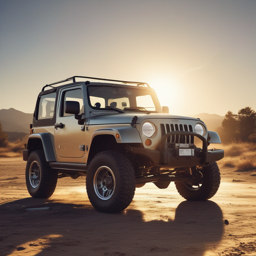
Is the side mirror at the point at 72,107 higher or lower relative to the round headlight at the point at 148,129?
higher

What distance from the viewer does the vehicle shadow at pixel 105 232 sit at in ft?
12.5

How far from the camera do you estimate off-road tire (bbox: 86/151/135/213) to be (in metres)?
5.89

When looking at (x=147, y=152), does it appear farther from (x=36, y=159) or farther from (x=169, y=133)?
(x=36, y=159)

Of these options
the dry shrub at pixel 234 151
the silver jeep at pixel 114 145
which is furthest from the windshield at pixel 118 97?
the dry shrub at pixel 234 151

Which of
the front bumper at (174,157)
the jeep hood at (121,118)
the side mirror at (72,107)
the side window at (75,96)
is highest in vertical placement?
the side window at (75,96)

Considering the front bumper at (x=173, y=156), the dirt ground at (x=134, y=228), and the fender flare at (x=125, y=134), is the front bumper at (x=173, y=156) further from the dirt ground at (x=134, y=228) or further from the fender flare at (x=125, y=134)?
the dirt ground at (x=134, y=228)

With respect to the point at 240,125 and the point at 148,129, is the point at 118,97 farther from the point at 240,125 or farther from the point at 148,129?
the point at 240,125

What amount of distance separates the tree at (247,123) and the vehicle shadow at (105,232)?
4363 cm

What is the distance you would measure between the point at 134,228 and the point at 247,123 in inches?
1823

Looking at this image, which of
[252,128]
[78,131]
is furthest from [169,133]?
[252,128]

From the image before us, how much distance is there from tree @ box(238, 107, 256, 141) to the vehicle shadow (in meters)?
43.6

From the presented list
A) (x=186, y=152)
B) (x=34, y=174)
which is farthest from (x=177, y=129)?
(x=34, y=174)

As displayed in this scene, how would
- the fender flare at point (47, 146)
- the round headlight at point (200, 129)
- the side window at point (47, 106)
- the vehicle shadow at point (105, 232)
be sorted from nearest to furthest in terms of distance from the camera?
the vehicle shadow at point (105, 232)
the round headlight at point (200, 129)
the fender flare at point (47, 146)
the side window at point (47, 106)

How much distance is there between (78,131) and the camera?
722 cm
